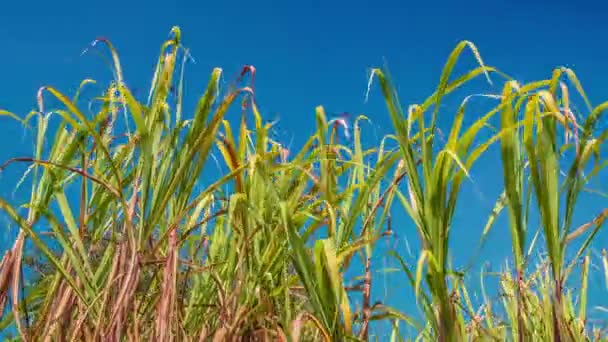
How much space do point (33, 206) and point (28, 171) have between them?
0.41ft

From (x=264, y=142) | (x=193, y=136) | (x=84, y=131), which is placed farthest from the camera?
(x=264, y=142)

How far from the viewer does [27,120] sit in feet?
6.26

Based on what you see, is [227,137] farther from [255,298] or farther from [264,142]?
[255,298]

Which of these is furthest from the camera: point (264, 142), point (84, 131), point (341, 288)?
point (264, 142)

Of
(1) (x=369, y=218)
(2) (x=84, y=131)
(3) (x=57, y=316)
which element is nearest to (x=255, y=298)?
(1) (x=369, y=218)

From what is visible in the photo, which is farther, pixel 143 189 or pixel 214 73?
pixel 214 73

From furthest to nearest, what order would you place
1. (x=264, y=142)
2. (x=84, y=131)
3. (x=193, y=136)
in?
(x=264, y=142) → (x=84, y=131) → (x=193, y=136)

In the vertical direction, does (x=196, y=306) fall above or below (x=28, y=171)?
below

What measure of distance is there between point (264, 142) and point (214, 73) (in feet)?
0.94

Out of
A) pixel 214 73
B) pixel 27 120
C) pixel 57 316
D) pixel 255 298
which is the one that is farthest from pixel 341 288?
pixel 27 120

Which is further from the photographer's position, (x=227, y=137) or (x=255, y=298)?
(x=227, y=137)

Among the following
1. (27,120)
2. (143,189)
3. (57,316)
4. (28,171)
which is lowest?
(57,316)

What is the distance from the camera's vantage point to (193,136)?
164 cm

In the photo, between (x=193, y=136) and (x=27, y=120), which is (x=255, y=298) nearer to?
(x=193, y=136)
